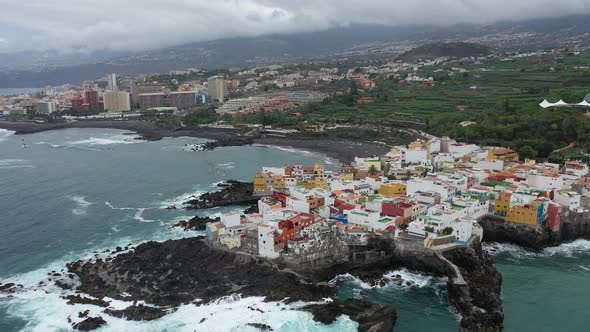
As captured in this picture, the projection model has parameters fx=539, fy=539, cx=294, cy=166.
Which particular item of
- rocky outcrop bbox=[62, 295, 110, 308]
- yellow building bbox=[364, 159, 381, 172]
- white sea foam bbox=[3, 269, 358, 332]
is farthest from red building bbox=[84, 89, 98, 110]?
rocky outcrop bbox=[62, 295, 110, 308]

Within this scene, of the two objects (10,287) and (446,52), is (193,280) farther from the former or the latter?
(446,52)

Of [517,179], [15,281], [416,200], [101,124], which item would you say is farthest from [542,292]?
[101,124]

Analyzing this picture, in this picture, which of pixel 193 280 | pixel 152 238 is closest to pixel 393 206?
pixel 193 280

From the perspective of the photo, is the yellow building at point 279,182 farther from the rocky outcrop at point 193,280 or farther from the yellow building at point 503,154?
the yellow building at point 503,154

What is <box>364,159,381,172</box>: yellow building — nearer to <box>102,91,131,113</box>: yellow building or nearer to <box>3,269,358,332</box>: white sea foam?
<box>3,269,358,332</box>: white sea foam

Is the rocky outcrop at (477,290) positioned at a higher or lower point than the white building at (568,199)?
lower

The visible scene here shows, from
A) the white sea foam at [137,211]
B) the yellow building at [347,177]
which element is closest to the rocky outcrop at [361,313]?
the yellow building at [347,177]
